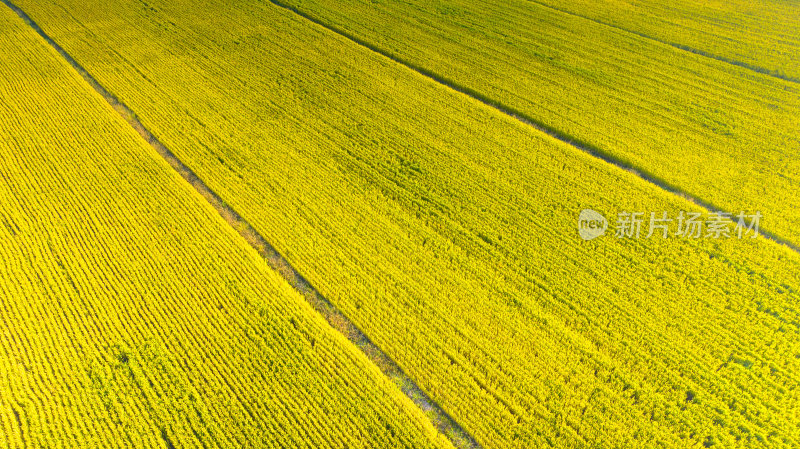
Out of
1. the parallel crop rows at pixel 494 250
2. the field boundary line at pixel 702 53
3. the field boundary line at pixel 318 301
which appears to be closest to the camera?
the field boundary line at pixel 318 301

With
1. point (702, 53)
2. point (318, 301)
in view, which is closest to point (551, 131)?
point (318, 301)

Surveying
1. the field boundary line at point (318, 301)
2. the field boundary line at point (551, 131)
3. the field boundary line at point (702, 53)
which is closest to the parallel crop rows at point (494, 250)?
the field boundary line at point (318, 301)

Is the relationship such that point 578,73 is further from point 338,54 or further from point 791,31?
point 791,31

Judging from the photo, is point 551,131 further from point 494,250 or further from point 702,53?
point 702,53

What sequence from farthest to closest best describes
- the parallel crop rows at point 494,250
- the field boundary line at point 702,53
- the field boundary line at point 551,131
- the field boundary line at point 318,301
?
the field boundary line at point 702,53 → the field boundary line at point 551,131 → the parallel crop rows at point 494,250 → the field boundary line at point 318,301

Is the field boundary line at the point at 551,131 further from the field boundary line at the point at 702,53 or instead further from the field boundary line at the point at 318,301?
the field boundary line at the point at 702,53
